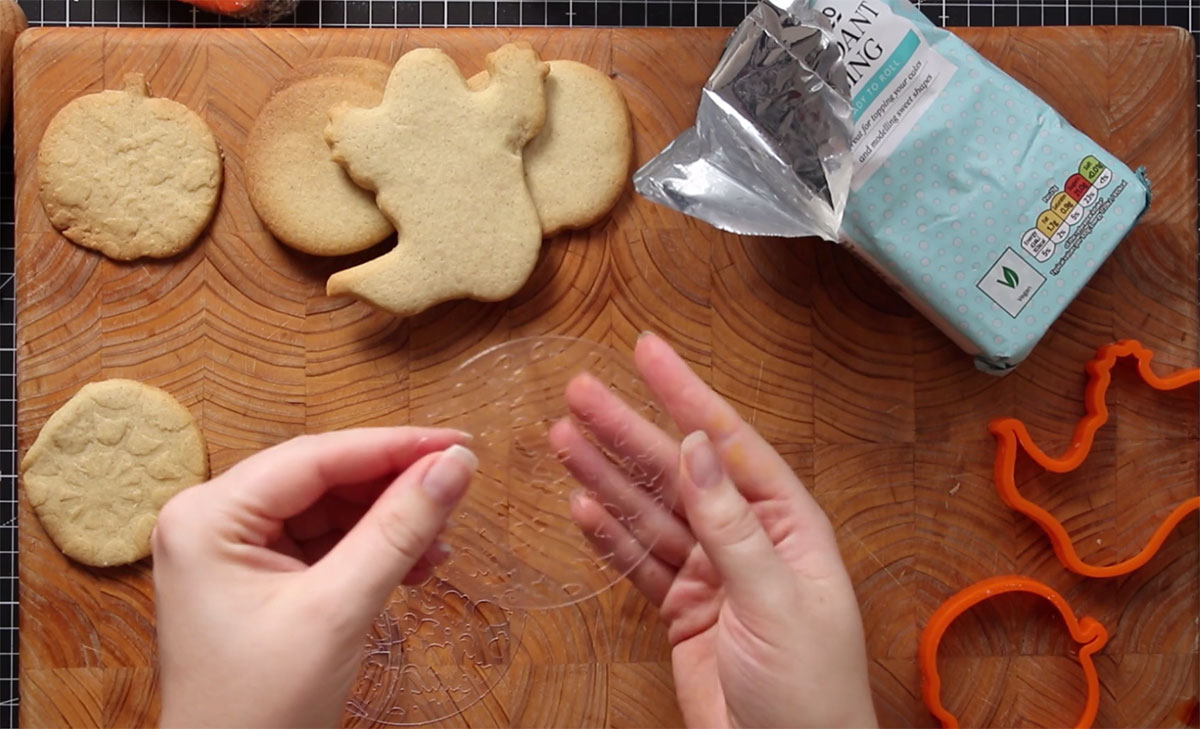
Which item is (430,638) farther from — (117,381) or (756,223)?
(756,223)

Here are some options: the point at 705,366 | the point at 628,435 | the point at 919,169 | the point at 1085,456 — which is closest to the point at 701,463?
the point at 628,435

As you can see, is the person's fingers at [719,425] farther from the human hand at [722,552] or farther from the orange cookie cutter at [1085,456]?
the orange cookie cutter at [1085,456]

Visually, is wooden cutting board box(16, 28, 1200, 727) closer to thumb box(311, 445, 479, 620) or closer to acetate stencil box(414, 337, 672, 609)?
acetate stencil box(414, 337, 672, 609)

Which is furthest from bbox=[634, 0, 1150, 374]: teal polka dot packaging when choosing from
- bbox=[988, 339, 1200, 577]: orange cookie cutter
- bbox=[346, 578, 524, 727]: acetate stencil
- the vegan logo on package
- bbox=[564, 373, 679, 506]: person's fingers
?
bbox=[346, 578, 524, 727]: acetate stencil

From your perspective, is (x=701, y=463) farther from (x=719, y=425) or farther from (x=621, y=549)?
(x=621, y=549)

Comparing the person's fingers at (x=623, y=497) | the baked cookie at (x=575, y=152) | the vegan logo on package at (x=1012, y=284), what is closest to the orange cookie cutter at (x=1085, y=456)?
the vegan logo on package at (x=1012, y=284)

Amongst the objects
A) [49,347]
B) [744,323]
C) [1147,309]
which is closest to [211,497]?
[49,347]
